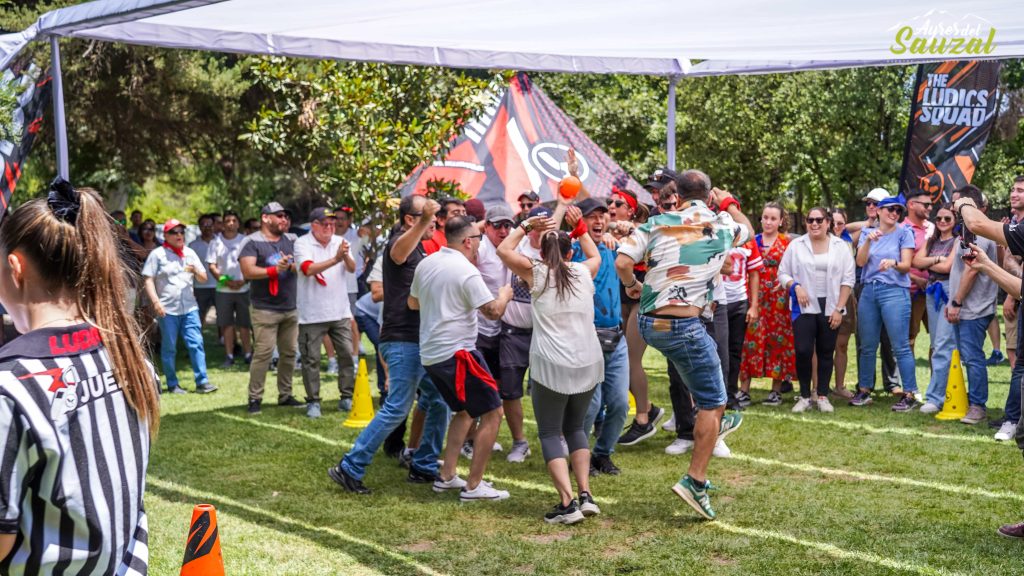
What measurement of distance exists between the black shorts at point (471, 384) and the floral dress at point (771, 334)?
428 cm

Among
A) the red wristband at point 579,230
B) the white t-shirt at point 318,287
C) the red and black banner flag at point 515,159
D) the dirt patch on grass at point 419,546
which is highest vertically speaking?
the red and black banner flag at point 515,159

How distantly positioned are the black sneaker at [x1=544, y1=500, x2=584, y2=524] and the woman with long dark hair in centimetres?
375

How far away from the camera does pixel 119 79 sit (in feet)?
45.8

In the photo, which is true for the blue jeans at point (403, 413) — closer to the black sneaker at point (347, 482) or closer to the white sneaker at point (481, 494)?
the black sneaker at point (347, 482)

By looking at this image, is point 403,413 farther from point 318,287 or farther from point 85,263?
point 85,263

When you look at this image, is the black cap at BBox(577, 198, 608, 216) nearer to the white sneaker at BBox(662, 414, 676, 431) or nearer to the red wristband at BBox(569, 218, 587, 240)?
the red wristband at BBox(569, 218, 587, 240)

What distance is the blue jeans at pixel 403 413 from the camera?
6.67 metres

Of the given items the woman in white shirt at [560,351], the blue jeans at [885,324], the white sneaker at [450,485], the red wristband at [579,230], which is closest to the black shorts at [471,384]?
the woman in white shirt at [560,351]

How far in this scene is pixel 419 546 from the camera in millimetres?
5508

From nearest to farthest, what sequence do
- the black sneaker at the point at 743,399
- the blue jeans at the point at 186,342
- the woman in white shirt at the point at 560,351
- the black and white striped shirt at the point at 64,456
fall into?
the black and white striped shirt at the point at 64,456, the woman in white shirt at the point at 560,351, the black sneaker at the point at 743,399, the blue jeans at the point at 186,342

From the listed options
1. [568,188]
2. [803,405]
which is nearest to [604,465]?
[568,188]

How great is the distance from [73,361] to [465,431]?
15.9ft

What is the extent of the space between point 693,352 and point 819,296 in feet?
12.8

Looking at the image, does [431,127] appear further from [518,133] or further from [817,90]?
[817,90]
